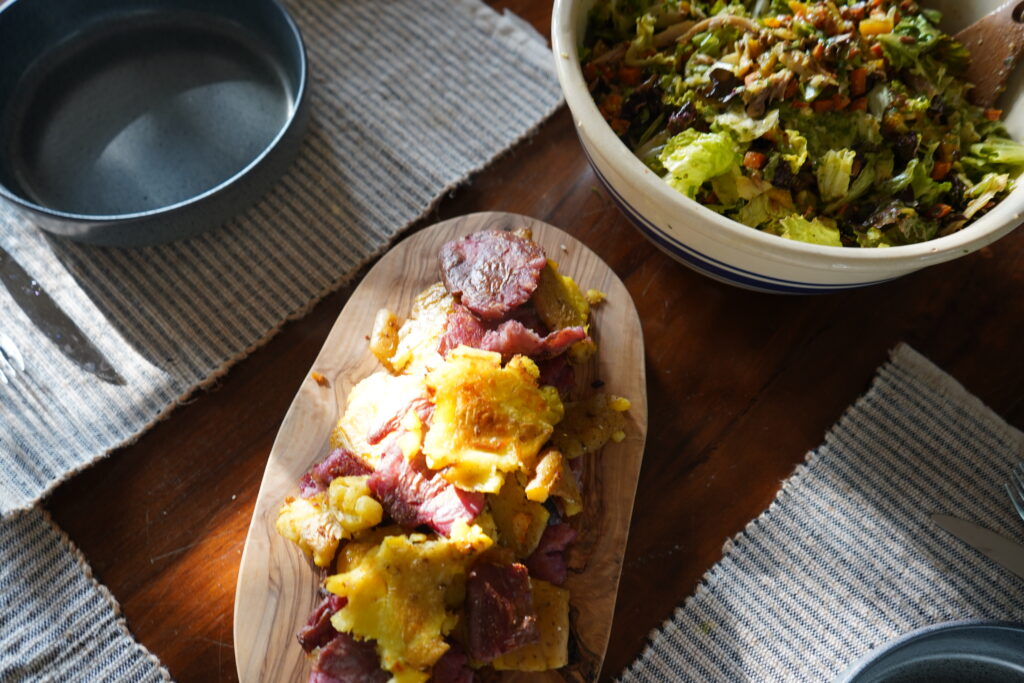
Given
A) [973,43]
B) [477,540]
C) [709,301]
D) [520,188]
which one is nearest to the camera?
[477,540]

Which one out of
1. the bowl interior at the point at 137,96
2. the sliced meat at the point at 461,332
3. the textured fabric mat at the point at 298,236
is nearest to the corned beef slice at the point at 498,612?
the sliced meat at the point at 461,332

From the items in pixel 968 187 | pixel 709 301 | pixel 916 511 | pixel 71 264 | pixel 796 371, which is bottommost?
pixel 916 511

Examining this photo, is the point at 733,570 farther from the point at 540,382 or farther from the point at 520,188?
the point at 520,188

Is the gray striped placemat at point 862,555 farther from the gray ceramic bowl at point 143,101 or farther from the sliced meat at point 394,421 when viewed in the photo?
the gray ceramic bowl at point 143,101

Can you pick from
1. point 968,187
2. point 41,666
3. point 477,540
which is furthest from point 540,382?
point 41,666

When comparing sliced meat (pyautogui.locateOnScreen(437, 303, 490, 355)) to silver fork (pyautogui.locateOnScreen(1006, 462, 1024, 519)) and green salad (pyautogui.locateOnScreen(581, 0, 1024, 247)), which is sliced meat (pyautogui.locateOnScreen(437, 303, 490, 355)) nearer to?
green salad (pyautogui.locateOnScreen(581, 0, 1024, 247))

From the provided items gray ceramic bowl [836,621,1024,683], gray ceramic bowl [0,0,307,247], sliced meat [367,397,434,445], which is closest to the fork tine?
gray ceramic bowl [836,621,1024,683]
